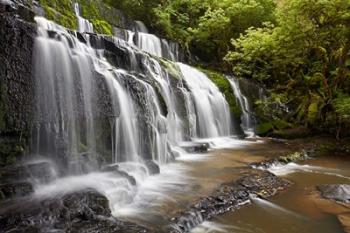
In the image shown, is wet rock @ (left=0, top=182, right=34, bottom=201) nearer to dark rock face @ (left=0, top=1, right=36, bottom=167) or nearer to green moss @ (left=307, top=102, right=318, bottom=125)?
dark rock face @ (left=0, top=1, right=36, bottom=167)

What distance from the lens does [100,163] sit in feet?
23.2

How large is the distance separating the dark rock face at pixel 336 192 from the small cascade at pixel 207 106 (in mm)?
6518

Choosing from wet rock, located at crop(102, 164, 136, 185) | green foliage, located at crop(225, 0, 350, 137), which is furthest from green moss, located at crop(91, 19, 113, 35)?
wet rock, located at crop(102, 164, 136, 185)

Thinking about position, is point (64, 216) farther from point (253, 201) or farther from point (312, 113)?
point (312, 113)

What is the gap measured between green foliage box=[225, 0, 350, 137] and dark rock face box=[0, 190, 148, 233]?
926cm

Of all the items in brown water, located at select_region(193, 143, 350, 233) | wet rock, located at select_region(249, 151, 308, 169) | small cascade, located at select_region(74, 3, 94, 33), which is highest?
small cascade, located at select_region(74, 3, 94, 33)

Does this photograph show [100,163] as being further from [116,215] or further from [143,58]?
[143,58]

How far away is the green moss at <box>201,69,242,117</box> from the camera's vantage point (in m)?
14.5

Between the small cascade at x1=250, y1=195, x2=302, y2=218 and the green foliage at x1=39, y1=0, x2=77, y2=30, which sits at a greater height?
the green foliage at x1=39, y1=0, x2=77, y2=30

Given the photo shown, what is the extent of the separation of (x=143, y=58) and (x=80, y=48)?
3439mm

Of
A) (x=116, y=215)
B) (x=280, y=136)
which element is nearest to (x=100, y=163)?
(x=116, y=215)

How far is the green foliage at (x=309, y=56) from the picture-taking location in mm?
11516

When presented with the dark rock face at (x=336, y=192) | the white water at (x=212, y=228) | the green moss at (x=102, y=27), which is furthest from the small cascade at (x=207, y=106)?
the white water at (x=212, y=228)

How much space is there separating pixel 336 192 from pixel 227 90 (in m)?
9.05
